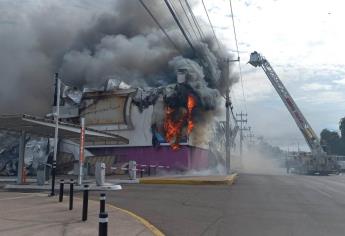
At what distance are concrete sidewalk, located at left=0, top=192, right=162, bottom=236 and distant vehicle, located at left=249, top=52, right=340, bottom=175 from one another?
38.0 m

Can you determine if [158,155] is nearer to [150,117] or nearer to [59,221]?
[150,117]

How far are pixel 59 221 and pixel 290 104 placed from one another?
41.3 meters

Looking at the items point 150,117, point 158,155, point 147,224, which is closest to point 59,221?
point 147,224

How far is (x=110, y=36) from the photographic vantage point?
45844 mm

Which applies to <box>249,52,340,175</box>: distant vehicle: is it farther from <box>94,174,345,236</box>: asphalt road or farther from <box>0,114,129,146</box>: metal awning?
<box>94,174,345,236</box>: asphalt road

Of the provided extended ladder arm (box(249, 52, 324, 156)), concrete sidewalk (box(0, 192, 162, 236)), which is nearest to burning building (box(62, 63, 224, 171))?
extended ladder arm (box(249, 52, 324, 156))

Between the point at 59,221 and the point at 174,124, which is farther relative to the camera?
the point at 174,124

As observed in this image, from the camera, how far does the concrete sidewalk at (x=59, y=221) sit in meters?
8.44

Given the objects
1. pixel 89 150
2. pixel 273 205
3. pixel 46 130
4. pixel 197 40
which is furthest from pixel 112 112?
pixel 273 205

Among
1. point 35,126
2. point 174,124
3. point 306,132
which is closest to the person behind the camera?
point 35,126

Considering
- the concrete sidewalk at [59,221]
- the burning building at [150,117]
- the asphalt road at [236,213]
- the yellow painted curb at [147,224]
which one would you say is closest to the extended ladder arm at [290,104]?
the burning building at [150,117]

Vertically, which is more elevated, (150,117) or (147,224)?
(150,117)

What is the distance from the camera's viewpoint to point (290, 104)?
4816cm

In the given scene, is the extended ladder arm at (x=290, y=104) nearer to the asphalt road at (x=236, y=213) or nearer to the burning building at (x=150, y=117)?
the burning building at (x=150, y=117)
